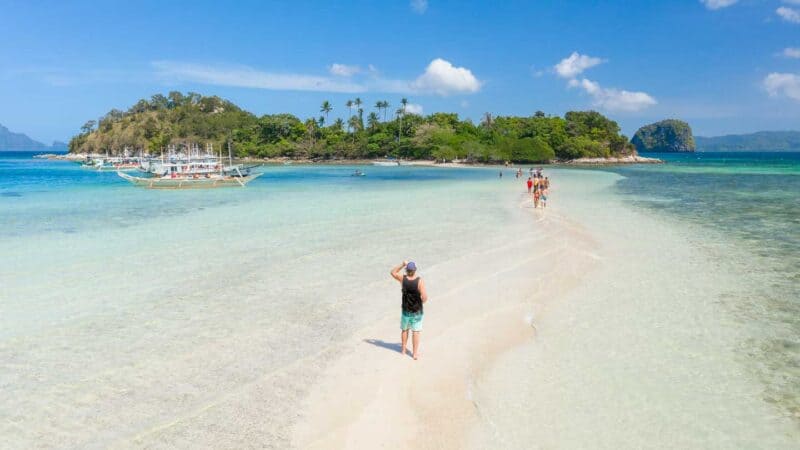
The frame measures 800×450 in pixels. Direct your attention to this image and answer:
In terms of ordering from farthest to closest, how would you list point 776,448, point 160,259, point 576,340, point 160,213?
point 160,213 < point 160,259 < point 576,340 < point 776,448

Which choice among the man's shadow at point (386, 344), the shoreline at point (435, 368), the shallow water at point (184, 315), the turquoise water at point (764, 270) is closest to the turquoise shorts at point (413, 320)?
the shoreline at point (435, 368)

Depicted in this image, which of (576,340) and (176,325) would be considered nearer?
(576,340)

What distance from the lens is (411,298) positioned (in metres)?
9.20

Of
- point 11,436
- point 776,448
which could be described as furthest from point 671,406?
point 11,436

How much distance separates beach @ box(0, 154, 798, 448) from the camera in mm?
7336

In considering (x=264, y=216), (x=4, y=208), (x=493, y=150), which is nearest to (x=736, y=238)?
(x=264, y=216)

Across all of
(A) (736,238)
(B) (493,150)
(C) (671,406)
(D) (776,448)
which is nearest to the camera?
(D) (776,448)

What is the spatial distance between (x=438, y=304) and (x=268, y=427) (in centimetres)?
637

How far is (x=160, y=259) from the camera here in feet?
61.7

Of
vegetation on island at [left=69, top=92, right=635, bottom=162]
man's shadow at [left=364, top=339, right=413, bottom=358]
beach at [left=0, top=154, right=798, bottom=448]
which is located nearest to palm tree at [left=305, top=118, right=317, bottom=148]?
vegetation on island at [left=69, top=92, right=635, bottom=162]

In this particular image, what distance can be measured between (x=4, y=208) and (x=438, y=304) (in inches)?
1497

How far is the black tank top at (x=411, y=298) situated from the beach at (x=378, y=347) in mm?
986

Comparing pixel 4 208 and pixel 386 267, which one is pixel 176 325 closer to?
pixel 386 267

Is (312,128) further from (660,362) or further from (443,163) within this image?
(660,362)
